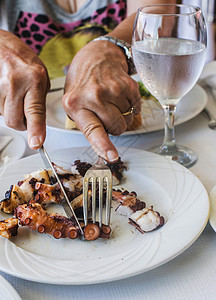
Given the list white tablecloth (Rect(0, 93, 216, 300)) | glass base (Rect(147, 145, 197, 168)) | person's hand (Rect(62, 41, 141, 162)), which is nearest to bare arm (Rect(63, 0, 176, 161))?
person's hand (Rect(62, 41, 141, 162))

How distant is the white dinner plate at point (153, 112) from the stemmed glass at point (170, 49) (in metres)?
0.17

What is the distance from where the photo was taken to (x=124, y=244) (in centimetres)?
54

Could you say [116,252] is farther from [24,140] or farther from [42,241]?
[24,140]

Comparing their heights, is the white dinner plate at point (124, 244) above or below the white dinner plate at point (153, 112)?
above

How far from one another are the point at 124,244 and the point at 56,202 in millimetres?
158

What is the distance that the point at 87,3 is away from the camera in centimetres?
162

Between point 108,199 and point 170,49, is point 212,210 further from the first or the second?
point 170,49

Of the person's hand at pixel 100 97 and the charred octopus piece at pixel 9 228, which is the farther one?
the person's hand at pixel 100 97

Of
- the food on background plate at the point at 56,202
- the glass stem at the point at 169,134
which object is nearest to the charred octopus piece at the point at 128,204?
the food on background plate at the point at 56,202

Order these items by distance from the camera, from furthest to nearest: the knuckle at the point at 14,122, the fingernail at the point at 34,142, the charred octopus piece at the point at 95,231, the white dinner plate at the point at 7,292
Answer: the knuckle at the point at 14,122, the fingernail at the point at 34,142, the charred octopus piece at the point at 95,231, the white dinner plate at the point at 7,292

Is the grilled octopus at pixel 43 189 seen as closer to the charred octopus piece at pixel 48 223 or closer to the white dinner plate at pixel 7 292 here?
the charred octopus piece at pixel 48 223

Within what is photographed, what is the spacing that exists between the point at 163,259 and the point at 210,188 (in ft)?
0.88

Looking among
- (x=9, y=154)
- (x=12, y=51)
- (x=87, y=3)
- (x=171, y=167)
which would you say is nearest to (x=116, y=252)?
(x=171, y=167)

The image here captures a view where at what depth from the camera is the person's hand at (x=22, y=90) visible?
0.70 meters
